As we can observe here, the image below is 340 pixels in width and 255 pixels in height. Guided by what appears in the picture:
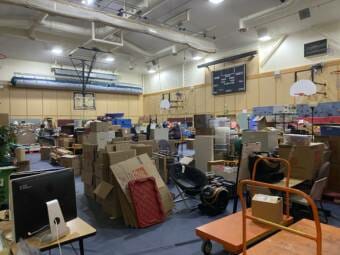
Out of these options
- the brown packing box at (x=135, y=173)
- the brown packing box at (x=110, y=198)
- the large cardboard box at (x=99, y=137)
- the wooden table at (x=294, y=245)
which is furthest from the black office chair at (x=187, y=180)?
the wooden table at (x=294, y=245)

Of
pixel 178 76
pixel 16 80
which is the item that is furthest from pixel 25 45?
pixel 178 76

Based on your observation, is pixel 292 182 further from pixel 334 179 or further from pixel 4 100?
pixel 4 100

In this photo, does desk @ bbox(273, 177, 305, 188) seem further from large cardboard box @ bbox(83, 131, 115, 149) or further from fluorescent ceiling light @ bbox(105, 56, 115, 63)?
fluorescent ceiling light @ bbox(105, 56, 115, 63)

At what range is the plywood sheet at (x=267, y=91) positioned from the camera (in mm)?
9674

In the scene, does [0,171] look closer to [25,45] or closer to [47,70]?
[25,45]

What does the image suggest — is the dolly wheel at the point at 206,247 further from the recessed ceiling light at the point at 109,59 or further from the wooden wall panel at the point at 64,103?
the wooden wall panel at the point at 64,103

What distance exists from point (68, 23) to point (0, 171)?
5.70 m

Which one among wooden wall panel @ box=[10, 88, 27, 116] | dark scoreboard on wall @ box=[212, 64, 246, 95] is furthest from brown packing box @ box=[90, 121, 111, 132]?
wooden wall panel @ box=[10, 88, 27, 116]

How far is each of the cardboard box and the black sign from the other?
7.55m

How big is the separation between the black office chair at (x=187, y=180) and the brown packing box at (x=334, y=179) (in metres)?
2.24

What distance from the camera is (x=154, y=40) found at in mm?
9945

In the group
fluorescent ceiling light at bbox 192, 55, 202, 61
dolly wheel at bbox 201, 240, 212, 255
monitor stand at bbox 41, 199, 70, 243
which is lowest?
dolly wheel at bbox 201, 240, 212, 255

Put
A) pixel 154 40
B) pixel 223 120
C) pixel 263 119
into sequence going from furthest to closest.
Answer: pixel 154 40 < pixel 263 119 < pixel 223 120

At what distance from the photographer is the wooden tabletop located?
2240 mm
